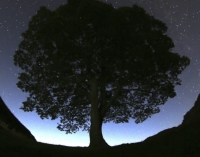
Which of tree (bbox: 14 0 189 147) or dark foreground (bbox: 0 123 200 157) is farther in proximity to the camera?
tree (bbox: 14 0 189 147)

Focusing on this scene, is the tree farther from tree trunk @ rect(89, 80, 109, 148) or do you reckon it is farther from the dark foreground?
the dark foreground

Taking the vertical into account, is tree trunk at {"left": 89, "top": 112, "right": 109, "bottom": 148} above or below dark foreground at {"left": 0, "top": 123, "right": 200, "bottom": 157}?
above

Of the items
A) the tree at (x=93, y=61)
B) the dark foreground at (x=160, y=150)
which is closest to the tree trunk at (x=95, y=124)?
the tree at (x=93, y=61)

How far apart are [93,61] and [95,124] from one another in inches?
199

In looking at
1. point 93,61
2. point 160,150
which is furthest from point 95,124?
point 160,150

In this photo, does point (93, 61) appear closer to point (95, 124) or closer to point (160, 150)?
point (95, 124)

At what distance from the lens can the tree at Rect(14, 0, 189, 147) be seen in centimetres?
1995

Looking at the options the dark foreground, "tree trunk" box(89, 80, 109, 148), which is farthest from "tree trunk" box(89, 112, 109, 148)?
the dark foreground

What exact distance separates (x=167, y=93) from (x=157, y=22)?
613 cm

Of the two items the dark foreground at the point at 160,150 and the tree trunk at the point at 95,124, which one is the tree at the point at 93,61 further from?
the dark foreground at the point at 160,150

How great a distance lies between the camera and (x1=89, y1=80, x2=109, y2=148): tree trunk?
20.2 meters

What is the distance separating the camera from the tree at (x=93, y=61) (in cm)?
1995

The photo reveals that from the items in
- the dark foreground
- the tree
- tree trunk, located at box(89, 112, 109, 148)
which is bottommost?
the dark foreground

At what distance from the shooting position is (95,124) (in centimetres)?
2091
